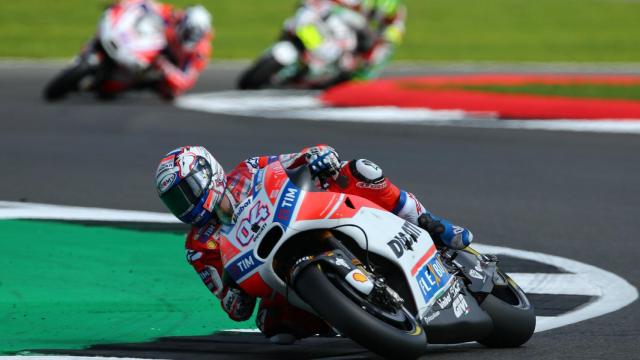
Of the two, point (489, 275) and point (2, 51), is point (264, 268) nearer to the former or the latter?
point (489, 275)

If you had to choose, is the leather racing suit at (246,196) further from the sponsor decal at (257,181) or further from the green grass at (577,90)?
the green grass at (577,90)

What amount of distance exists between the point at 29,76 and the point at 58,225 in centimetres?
1416

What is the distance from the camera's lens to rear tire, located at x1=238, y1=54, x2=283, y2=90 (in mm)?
23125

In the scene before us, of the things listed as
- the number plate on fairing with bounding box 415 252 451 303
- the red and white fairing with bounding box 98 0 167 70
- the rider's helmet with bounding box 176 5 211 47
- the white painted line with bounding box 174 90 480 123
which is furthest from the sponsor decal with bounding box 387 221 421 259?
the rider's helmet with bounding box 176 5 211 47

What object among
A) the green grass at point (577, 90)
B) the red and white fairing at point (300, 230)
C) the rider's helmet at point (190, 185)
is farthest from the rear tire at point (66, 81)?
the red and white fairing at point (300, 230)

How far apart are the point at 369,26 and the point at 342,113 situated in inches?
206

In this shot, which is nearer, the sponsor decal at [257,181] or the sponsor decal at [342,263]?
the sponsor decal at [342,263]

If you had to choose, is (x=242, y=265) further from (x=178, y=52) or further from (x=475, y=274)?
→ (x=178, y=52)

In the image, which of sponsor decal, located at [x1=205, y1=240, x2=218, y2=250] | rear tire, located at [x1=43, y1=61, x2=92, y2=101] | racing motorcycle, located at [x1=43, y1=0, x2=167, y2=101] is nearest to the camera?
sponsor decal, located at [x1=205, y1=240, x2=218, y2=250]

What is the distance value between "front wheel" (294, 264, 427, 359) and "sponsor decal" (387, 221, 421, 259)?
1.29 feet

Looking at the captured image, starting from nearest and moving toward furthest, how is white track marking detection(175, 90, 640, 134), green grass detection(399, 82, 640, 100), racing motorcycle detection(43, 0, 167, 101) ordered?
1. white track marking detection(175, 90, 640, 134)
2. green grass detection(399, 82, 640, 100)
3. racing motorcycle detection(43, 0, 167, 101)

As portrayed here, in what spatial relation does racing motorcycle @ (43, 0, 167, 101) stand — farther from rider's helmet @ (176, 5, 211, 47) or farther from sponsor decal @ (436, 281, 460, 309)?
sponsor decal @ (436, 281, 460, 309)

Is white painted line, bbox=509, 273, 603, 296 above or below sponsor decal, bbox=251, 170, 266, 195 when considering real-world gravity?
below

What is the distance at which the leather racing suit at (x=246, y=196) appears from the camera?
6539 millimetres
